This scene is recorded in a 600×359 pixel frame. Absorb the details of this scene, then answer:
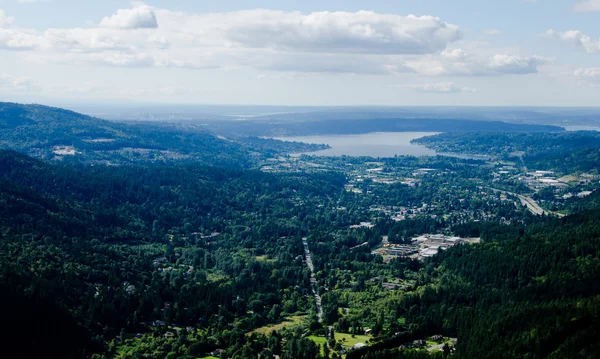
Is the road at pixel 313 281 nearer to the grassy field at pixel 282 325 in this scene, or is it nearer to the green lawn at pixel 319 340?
the grassy field at pixel 282 325

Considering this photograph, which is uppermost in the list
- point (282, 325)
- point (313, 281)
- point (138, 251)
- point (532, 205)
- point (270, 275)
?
point (532, 205)

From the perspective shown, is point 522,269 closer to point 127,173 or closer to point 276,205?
point 276,205

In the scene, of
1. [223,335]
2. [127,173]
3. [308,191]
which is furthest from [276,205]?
[223,335]

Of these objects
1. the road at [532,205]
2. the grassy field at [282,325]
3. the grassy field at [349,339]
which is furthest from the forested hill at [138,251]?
the road at [532,205]

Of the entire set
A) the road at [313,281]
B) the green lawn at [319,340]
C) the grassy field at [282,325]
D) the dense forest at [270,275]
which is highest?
the dense forest at [270,275]

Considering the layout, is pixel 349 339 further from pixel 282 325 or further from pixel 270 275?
pixel 270 275

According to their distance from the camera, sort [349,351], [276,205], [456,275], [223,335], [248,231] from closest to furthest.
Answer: [349,351], [223,335], [456,275], [248,231], [276,205]

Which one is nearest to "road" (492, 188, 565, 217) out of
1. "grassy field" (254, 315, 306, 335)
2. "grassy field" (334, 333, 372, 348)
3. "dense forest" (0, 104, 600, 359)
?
"dense forest" (0, 104, 600, 359)

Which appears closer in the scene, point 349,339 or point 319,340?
point 319,340

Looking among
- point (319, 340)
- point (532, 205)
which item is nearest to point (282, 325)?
point (319, 340)
